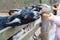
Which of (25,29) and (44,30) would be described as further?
(44,30)

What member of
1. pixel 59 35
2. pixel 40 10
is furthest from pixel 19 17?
pixel 40 10

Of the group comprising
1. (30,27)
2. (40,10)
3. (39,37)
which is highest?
(40,10)

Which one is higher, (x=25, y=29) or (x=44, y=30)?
(x=25, y=29)

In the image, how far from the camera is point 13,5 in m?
3.08

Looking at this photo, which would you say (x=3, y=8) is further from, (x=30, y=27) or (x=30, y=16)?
(x=30, y=16)

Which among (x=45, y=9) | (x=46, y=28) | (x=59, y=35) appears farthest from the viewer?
(x=46, y=28)

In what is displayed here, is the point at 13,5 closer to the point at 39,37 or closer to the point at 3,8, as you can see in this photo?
the point at 3,8

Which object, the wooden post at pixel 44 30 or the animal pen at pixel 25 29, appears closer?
the animal pen at pixel 25 29

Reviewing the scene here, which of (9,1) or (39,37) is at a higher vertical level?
(9,1)

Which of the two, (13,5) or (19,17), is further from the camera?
(13,5)

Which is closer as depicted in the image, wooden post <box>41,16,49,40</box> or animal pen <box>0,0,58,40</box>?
animal pen <box>0,0,58,40</box>

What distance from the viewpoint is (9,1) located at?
10.0 feet

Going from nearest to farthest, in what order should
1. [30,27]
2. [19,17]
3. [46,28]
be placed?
[19,17] → [30,27] → [46,28]

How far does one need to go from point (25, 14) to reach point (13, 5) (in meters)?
1.71
